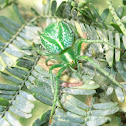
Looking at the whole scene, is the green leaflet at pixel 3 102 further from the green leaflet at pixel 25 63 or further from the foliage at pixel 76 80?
the green leaflet at pixel 25 63

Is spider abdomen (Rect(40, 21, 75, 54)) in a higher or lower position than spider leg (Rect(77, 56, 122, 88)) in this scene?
higher

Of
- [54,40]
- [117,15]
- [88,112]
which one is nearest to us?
[88,112]

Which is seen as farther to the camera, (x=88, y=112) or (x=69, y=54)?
(x=69, y=54)

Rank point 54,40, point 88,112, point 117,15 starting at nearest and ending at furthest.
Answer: point 88,112 < point 117,15 < point 54,40

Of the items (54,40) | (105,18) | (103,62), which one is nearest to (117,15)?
(105,18)

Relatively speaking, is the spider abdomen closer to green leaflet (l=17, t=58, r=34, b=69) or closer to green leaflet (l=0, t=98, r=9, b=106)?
green leaflet (l=17, t=58, r=34, b=69)

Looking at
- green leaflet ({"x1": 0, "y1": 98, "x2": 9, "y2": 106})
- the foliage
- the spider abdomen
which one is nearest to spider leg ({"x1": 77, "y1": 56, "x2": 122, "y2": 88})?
the foliage

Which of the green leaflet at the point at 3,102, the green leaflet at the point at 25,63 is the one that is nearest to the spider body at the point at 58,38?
the green leaflet at the point at 25,63

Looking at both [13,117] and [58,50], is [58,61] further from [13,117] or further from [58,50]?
[13,117]
